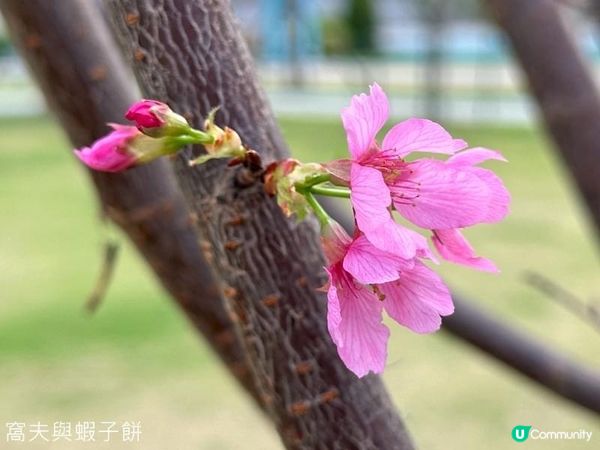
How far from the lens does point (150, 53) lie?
310mm

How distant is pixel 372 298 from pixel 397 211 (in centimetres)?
3

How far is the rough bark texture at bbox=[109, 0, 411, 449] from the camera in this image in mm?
307

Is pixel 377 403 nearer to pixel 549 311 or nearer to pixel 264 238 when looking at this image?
pixel 264 238

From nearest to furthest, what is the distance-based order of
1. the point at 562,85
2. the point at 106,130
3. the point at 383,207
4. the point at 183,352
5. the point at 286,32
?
the point at 383,207, the point at 106,130, the point at 562,85, the point at 183,352, the point at 286,32

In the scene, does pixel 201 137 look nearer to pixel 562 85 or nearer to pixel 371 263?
pixel 371 263

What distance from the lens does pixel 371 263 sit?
0.24 metres

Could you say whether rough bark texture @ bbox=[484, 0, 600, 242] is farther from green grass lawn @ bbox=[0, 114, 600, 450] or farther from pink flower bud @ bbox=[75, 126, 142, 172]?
green grass lawn @ bbox=[0, 114, 600, 450]

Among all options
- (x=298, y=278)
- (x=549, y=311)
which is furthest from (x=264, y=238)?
(x=549, y=311)

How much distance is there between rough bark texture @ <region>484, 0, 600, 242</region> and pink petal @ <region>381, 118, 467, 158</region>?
22.8 inches

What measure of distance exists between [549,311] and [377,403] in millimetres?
2851

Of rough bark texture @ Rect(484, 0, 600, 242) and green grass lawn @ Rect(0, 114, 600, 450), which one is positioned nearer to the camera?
rough bark texture @ Rect(484, 0, 600, 242)

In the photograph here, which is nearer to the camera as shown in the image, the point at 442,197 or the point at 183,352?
the point at 442,197

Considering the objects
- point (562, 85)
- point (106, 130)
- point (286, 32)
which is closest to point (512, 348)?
Result: point (562, 85)

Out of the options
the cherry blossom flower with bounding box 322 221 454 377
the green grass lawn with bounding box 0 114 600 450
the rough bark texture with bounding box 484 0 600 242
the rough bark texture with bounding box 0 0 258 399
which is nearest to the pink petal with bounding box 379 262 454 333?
the cherry blossom flower with bounding box 322 221 454 377
